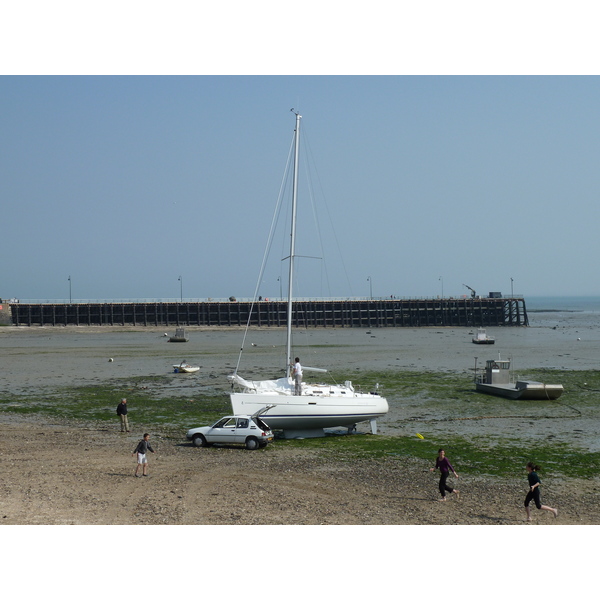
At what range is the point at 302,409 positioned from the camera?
28.1 m

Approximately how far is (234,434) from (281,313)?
116264 mm

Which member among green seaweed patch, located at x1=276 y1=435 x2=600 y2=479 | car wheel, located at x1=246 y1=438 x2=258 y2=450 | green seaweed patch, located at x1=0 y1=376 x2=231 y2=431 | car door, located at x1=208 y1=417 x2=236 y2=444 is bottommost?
green seaweed patch, located at x1=276 y1=435 x2=600 y2=479

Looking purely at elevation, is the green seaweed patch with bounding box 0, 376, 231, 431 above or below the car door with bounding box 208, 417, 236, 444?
below

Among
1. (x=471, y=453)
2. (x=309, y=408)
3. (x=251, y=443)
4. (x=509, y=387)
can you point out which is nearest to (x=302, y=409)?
(x=309, y=408)

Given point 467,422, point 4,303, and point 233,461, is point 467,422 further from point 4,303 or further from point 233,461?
point 4,303

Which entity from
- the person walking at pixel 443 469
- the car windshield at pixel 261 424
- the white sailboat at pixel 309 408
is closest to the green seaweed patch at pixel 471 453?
the white sailboat at pixel 309 408

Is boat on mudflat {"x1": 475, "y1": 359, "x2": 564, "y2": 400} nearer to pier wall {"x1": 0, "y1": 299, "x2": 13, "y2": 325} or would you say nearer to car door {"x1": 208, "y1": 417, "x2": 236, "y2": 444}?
car door {"x1": 208, "y1": 417, "x2": 236, "y2": 444}

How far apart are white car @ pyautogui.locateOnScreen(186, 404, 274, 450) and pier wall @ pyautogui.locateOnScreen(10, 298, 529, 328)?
111972 millimetres

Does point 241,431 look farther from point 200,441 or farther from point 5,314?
point 5,314

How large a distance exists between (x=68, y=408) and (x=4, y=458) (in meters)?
13.4

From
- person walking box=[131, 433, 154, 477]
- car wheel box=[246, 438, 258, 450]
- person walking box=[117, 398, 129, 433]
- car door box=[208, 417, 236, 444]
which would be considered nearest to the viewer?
person walking box=[131, 433, 154, 477]

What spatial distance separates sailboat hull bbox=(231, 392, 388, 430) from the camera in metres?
28.0

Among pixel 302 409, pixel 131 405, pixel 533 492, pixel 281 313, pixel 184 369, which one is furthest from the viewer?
pixel 281 313

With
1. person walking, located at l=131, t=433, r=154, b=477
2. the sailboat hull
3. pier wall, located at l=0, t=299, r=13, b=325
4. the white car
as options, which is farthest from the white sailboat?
pier wall, located at l=0, t=299, r=13, b=325
